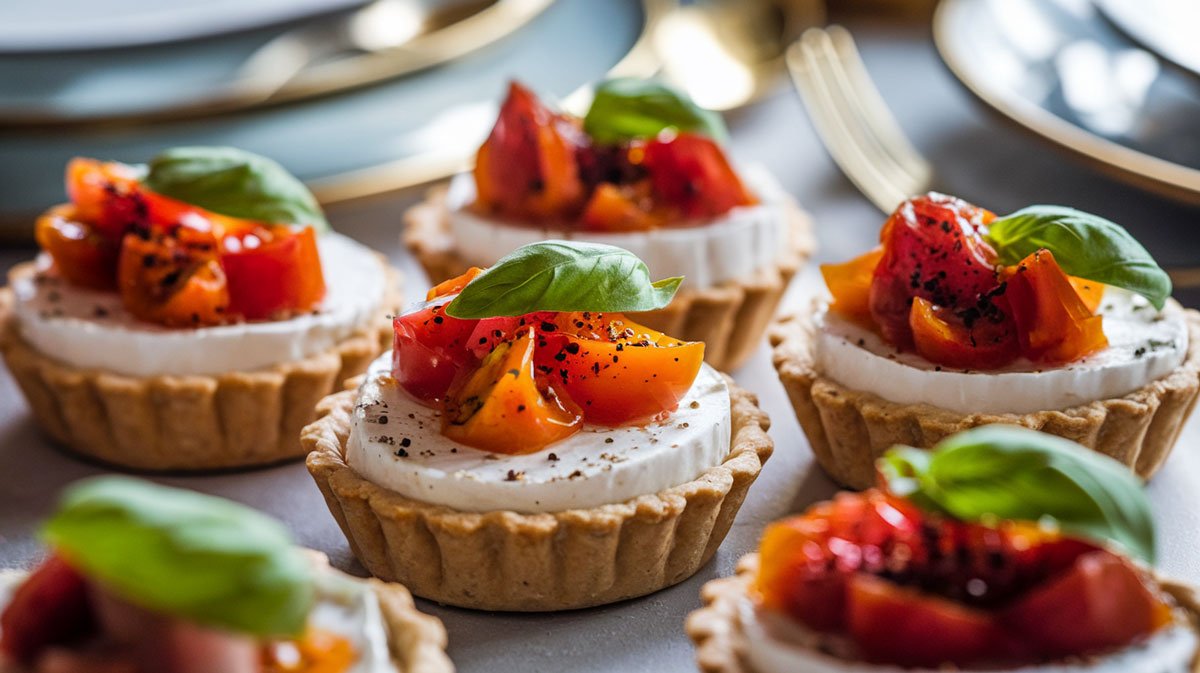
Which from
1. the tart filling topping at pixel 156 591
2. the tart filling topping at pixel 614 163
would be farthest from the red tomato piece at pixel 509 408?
the tart filling topping at pixel 614 163

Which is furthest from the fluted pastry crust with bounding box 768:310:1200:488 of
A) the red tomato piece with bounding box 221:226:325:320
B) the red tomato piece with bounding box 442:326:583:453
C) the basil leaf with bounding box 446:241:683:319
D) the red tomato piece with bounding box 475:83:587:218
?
the red tomato piece with bounding box 221:226:325:320

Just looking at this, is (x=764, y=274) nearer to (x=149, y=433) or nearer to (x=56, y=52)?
(x=149, y=433)

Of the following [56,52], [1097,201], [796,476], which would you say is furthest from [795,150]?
[56,52]

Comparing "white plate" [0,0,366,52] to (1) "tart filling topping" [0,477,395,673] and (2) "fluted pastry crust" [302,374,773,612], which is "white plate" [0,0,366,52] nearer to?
(2) "fluted pastry crust" [302,374,773,612]

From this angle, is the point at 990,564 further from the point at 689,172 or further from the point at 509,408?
the point at 689,172

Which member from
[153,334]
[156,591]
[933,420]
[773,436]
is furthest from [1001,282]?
[156,591]

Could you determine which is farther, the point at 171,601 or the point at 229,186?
the point at 229,186
